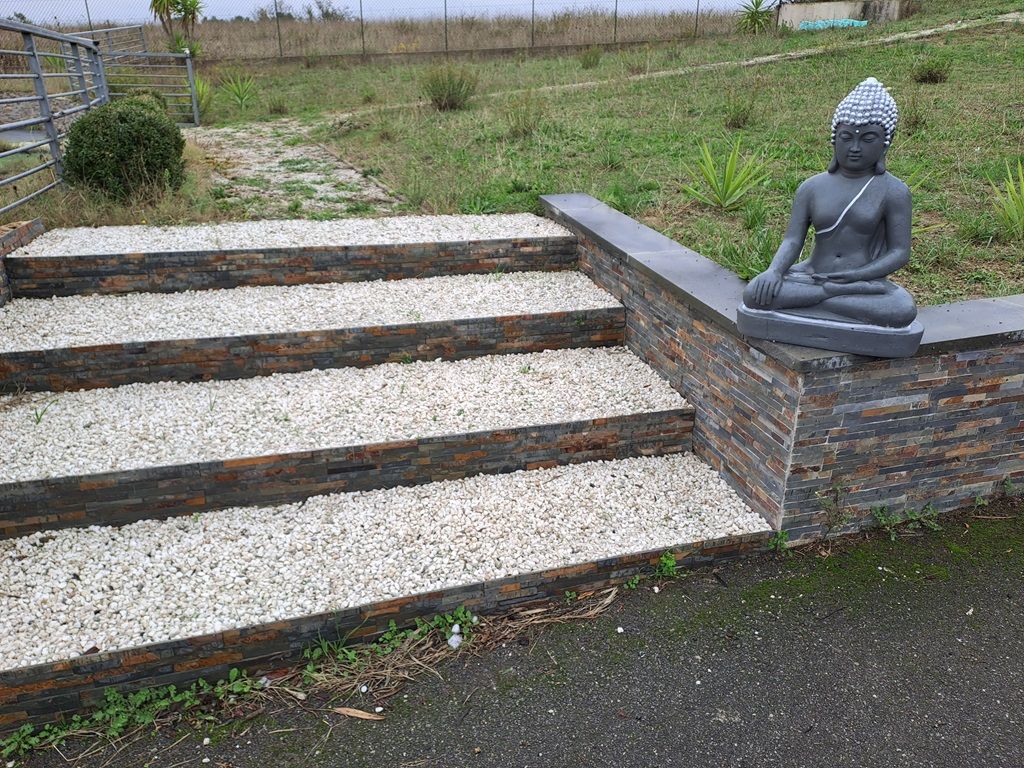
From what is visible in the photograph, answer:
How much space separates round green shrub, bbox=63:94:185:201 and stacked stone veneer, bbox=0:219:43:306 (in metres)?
0.95

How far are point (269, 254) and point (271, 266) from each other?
3.3 inches

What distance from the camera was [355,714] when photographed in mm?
2486

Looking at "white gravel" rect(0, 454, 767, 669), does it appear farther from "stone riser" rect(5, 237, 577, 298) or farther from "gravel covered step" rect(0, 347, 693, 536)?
"stone riser" rect(5, 237, 577, 298)

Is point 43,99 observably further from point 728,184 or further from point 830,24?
point 830,24

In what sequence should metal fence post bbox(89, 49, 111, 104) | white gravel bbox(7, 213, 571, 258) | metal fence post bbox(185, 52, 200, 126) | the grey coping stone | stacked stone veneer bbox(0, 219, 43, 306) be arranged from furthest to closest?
metal fence post bbox(185, 52, 200, 126)
metal fence post bbox(89, 49, 111, 104)
white gravel bbox(7, 213, 571, 258)
stacked stone veneer bbox(0, 219, 43, 306)
the grey coping stone

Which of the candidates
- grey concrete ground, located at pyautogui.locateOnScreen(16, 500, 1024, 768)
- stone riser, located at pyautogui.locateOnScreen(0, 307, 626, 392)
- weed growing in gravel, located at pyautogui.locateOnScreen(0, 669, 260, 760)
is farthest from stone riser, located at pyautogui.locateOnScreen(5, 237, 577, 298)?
weed growing in gravel, located at pyautogui.locateOnScreen(0, 669, 260, 760)

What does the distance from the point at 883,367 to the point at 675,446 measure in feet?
3.72

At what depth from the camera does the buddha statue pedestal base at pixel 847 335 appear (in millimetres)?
2908

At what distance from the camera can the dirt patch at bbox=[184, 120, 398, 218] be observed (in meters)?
6.54

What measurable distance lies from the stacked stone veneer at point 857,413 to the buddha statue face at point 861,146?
725 mm

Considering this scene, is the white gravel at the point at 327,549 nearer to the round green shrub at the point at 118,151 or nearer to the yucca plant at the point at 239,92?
the round green shrub at the point at 118,151

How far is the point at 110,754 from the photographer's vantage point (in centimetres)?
236

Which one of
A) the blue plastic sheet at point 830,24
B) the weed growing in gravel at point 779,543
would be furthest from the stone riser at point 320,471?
the blue plastic sheet at point 830,24

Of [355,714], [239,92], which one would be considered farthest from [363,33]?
[355,714]
